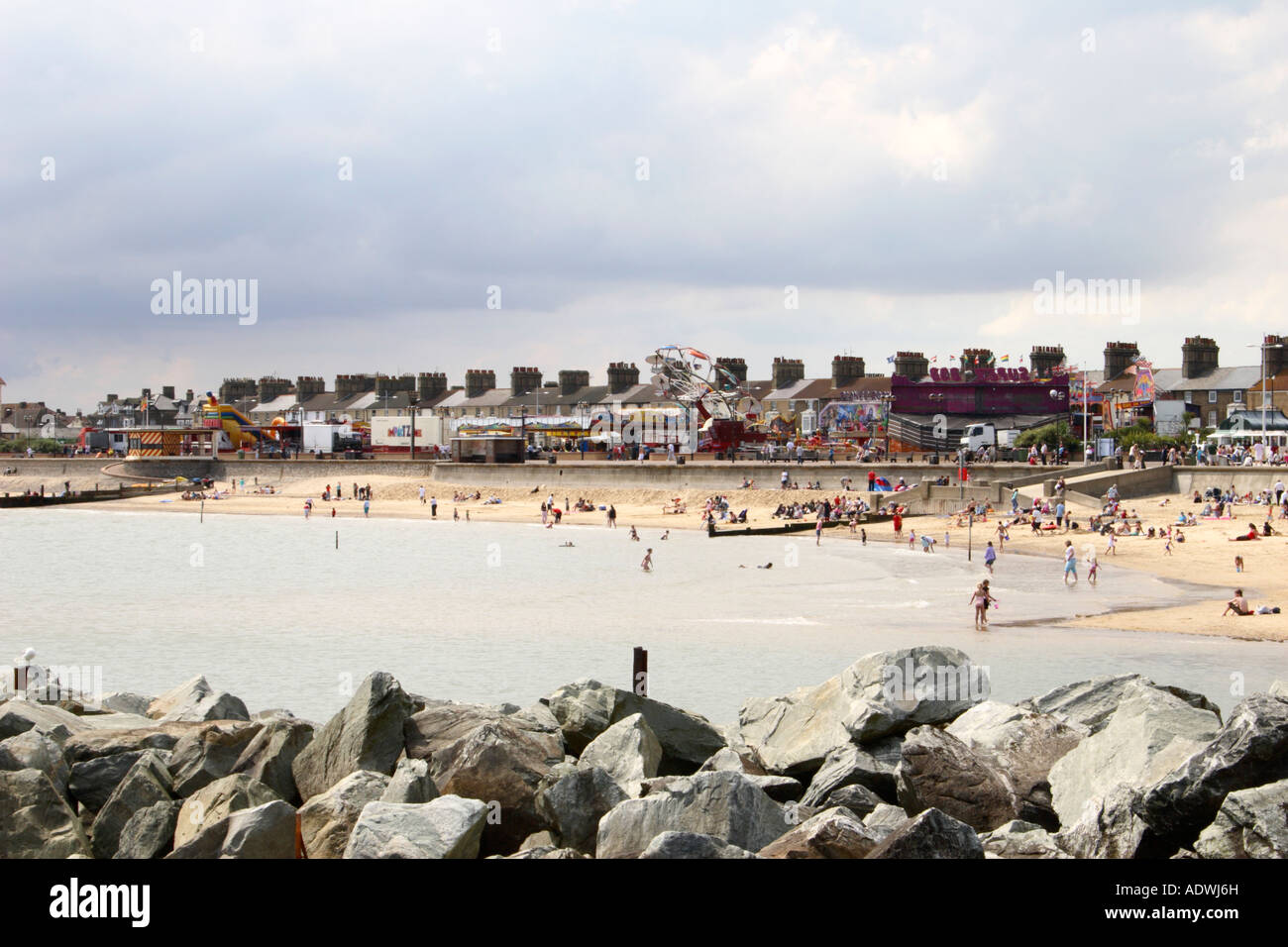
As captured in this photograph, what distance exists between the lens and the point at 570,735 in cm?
1184

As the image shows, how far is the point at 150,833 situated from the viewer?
9234mm

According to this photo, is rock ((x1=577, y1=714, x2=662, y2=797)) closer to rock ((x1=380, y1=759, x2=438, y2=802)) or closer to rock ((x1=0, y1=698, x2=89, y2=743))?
rock ((x1=380, y1=759, x2=438, y2=802))

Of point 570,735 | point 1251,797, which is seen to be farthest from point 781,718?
point 1251,797

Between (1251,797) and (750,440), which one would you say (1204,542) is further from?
(750,440)

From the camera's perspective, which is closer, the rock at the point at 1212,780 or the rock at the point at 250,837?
the rock at the point at 1212,780

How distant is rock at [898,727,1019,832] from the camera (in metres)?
9.09

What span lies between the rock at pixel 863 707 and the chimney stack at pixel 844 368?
96322 mm

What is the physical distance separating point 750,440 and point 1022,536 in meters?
41.5

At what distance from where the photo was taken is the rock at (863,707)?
10781 mm

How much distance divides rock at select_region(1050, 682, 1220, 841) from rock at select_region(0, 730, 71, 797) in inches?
317

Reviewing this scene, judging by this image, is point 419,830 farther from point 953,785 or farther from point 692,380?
point 692,380

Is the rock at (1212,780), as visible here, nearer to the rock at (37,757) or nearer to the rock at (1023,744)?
the rock at (1023,744)

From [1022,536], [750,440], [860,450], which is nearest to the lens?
[1022,536]

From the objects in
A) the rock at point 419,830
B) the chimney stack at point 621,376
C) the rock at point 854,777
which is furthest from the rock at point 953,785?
the chimney stack at point 621,376
